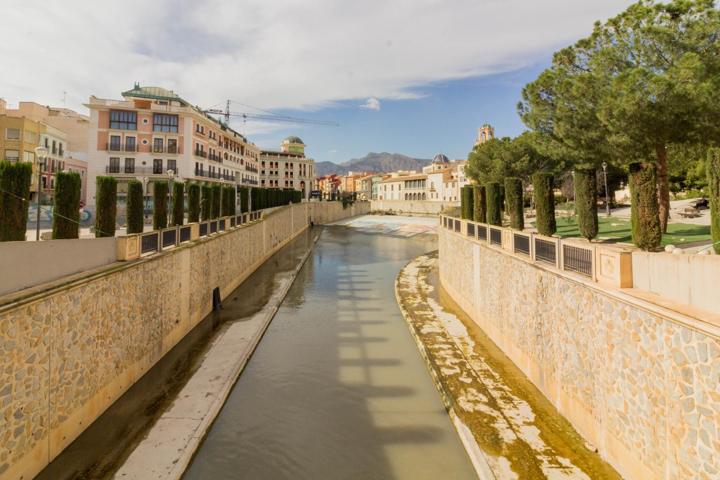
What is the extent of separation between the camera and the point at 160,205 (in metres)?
19.7

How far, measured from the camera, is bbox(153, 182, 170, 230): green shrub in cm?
1952

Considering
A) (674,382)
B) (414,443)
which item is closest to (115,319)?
(414,443)

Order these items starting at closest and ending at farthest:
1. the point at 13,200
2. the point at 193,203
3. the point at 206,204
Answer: the point at 13,200
the point at 193,203
the point at 206,204

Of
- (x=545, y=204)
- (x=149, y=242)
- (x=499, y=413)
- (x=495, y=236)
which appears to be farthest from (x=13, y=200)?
(x=545, y=204)

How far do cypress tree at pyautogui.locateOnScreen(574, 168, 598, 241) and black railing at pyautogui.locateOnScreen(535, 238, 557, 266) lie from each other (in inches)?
320

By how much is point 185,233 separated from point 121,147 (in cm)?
3652

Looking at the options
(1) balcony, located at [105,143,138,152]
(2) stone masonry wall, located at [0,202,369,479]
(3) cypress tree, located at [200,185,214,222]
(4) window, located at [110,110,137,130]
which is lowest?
(2) stone masonry wall, located at [0,202,369,479]

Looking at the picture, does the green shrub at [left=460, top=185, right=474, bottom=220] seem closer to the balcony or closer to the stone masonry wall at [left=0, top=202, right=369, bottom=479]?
the stone masonry wall at [left=0, top=202, right=369, bottom=479]

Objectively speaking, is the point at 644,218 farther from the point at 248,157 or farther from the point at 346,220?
the point at 346,220

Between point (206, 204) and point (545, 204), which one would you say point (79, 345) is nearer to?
point (206, 204)

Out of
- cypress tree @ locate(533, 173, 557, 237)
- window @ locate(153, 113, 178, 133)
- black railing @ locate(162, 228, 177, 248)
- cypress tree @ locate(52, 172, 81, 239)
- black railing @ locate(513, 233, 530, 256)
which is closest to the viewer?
cypress tree @ locate(52, 172, 81, 239)

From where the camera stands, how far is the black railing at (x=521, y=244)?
12670 mm

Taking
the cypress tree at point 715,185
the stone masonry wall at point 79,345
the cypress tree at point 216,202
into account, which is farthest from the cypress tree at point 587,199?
the cypress tree at point 216,202

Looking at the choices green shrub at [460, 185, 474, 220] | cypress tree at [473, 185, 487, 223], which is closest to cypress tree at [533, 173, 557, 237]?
cypress tree at [473, 185, 487, 223]
